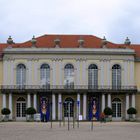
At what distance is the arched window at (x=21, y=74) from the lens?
6431cm

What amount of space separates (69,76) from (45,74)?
2.89 metres

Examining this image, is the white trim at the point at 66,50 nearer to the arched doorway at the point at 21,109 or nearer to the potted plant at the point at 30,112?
the arched doorway at the point at 21,109

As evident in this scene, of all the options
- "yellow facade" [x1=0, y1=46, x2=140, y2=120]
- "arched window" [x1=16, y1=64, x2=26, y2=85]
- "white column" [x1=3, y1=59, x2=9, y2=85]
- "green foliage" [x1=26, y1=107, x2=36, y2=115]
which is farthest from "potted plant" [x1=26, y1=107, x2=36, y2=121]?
"white column" [x1=3, y1=59, x2=9, y2=85]

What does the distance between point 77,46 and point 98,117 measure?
9.03 meters

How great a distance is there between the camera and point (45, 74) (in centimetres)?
→ 6462

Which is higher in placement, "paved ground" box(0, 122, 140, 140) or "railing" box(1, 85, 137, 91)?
"railing" box(1, 85, 137, 91)

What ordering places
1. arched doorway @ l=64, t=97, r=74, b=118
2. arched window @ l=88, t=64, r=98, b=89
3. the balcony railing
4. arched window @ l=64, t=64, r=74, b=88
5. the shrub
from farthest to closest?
arched doorway @ l=64, t=97, r=74, b=118 < arched window @ l=88, t=64, r=98, b=89 < arched window @ l=64, t=64, r=74, b=88 < the balcony railing < the shrub

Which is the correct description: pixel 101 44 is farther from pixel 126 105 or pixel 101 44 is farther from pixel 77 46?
pixel 126 105

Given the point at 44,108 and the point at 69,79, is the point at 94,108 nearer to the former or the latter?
the point at 69,79

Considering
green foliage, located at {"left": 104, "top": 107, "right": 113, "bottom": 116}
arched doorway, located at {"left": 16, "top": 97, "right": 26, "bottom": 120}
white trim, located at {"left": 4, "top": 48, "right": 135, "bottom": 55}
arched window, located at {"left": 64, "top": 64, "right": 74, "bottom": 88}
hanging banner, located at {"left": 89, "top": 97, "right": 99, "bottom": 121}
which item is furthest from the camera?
arched window, located at {"left": 64, "top": 64, "right": 74, "bottom": 88}

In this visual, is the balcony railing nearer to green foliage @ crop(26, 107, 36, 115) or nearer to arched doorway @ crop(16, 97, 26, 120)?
arched doorway @ crop(16, 97, 26, 120)

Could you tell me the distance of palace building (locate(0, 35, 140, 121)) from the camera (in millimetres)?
63781

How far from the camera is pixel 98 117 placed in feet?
210

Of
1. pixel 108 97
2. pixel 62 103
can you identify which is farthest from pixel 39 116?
pixel 108 97
